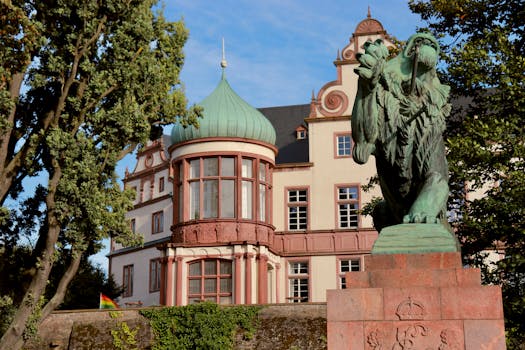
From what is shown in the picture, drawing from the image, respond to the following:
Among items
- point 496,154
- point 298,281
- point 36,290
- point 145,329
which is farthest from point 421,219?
point 298,281

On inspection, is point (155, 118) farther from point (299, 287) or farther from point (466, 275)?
point (299, 287)

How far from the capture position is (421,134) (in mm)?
6969

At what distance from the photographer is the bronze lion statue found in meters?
6.93

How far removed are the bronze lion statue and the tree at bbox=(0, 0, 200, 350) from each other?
11108mm

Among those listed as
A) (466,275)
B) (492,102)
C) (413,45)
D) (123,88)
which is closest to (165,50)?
(123,88)

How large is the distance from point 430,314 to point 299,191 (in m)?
28.3

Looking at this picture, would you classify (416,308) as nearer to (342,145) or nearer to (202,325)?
(202,325)

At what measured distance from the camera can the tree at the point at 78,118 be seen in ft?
57.8

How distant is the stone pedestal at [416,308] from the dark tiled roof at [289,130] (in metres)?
29.5

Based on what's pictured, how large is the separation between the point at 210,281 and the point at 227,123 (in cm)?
613

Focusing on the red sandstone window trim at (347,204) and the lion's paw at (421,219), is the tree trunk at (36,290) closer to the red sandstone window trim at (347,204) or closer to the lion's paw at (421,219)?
the lion's paw at (421,219)

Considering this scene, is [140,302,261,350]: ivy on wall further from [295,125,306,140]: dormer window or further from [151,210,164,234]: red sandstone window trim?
[151,210,164,234]: red sandstone window trim

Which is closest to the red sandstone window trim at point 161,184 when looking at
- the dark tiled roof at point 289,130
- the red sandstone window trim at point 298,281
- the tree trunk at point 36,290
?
the dark tiled roof at point 289,130

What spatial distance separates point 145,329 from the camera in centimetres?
2697
